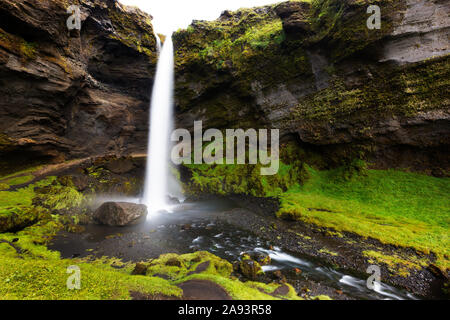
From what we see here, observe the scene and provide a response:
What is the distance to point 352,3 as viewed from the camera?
11953 millimetres

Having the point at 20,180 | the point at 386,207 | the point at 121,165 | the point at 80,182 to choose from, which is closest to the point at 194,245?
the point at 80,182

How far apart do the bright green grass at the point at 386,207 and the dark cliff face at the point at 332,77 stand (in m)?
1.49

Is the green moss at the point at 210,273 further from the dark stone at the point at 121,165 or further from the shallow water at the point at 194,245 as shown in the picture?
the dark stone at the point at 121,165

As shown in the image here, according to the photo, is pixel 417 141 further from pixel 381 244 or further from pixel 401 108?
pixel 381 244

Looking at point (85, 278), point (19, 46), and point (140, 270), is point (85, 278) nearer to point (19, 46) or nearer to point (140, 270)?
point (140, 270)

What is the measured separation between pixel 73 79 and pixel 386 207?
2317cm

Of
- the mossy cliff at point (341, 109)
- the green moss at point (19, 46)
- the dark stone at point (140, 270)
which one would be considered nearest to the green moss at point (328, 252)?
the mossy cliff at point (341, 109)

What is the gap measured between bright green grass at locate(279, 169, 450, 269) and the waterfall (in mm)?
12964

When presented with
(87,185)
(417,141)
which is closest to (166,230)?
(87,185)

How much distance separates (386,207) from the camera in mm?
10164

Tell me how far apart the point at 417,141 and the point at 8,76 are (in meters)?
25.6

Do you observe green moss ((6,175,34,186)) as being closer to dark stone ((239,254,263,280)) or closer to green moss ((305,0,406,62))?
dark stone ((239,254,263,280))

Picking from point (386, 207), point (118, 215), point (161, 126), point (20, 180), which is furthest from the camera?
point (161, 126)

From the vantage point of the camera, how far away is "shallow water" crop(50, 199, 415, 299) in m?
5.84
